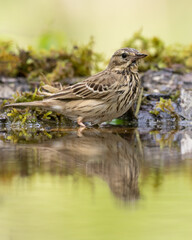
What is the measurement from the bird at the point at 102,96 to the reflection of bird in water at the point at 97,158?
3.08 feet

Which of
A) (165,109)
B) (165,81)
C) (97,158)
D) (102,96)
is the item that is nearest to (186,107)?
(165,109)

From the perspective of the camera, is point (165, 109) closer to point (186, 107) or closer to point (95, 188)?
point (186, 107)

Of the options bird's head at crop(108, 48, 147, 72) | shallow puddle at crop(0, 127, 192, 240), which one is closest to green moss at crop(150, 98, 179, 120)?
bird's head at crop(108, 48, 147, 72)

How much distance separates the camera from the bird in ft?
22.7

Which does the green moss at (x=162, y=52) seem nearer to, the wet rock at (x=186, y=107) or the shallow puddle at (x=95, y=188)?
the wet rock at (x=186, y=107)

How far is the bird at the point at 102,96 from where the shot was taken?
22.7 ft

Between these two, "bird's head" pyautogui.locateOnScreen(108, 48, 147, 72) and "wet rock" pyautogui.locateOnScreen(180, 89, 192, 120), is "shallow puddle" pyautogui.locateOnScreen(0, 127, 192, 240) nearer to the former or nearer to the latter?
"bird's head" pyautogui.locateOnScreen(108, 48, 147, 72)

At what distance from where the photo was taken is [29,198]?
10.6 ft

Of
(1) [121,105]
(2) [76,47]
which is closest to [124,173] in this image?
(1) [121,105]

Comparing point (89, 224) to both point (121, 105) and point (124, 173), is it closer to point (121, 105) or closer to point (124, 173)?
point (124, 173)

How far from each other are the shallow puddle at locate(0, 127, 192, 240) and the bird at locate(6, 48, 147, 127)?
48.4 inches

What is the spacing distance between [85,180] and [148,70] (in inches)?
230

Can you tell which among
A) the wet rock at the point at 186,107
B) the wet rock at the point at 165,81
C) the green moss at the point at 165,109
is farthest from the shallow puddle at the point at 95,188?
the wet rock at the point at 165,81

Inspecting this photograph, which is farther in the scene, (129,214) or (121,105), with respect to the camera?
(121,105)
